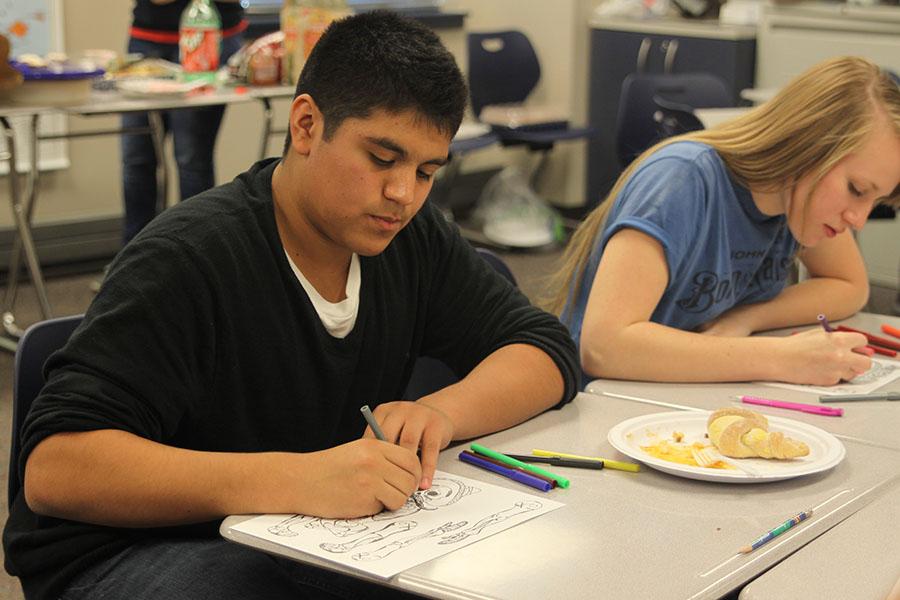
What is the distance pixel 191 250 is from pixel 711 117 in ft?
8.52

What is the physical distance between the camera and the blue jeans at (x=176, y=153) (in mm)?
4172

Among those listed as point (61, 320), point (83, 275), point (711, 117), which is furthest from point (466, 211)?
point (61, 320)

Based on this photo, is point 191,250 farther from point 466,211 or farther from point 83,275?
point 466,211

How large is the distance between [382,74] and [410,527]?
53 cm

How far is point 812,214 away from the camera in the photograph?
1.90 m

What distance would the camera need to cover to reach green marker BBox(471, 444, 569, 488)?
4.32 ft

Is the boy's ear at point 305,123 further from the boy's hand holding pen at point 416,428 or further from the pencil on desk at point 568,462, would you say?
the pencil on desk at point 568,462

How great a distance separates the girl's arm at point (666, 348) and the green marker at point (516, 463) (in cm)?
40

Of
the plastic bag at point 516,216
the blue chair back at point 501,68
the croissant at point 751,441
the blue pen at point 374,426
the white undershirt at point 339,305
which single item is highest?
the blue chair back at point 501,68

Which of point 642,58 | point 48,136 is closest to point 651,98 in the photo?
point 642,58

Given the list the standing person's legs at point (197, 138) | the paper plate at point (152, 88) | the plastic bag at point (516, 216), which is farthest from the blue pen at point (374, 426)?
the plastic bag at point (516, 216)

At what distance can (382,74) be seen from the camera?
4.61 ft

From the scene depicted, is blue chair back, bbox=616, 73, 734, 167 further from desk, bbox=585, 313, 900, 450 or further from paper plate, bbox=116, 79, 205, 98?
desk, bbox=585, 313, 900, 450

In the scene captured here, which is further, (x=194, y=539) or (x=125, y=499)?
(x=194, y=539)
